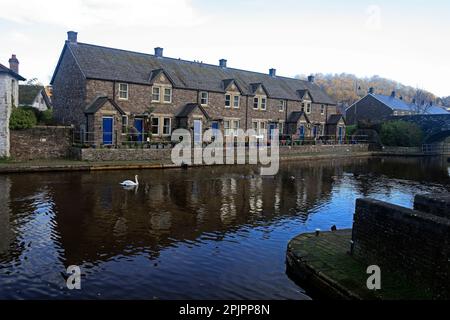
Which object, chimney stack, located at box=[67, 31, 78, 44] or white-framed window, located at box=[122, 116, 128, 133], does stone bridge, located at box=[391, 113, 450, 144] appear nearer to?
white-framed window, located at box=[122, 116, 128, 133]

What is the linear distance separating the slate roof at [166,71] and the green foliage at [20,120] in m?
5.95

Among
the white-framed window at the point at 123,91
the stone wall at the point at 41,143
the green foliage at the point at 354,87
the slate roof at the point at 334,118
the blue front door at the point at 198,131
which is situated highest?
the green foliage at the point at 354,87

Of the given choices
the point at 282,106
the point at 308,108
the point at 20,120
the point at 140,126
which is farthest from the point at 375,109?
the point at 20,120

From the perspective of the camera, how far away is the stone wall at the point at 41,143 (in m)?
29.4

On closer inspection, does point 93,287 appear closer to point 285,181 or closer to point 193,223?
point 193,223

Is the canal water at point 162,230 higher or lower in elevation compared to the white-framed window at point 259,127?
lower

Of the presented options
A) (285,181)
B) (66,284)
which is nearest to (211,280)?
(66,284)

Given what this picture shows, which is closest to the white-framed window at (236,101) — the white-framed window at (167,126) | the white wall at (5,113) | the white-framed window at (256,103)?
the white-framed window at (256,103)

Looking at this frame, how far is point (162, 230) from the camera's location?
13492mm

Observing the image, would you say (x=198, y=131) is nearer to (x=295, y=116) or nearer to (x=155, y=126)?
(x=155, y=126)

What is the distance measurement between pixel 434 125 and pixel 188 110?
4102cm

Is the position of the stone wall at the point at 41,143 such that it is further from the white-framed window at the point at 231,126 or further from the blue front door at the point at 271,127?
the blue front door at the point at 271,127

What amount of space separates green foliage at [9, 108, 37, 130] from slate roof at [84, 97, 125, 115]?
423 cm

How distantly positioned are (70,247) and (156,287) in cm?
376
